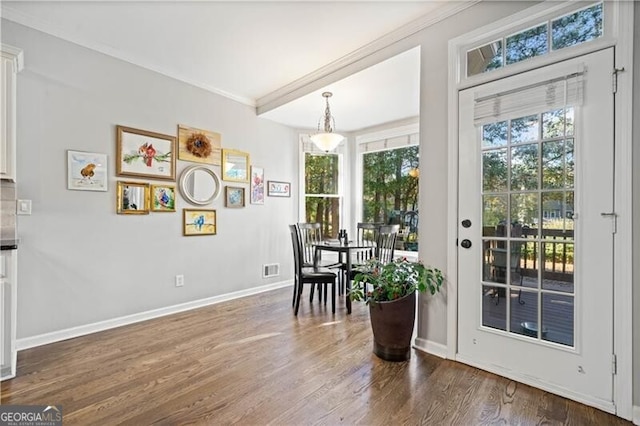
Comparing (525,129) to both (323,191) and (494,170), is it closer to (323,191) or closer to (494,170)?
(494,170)

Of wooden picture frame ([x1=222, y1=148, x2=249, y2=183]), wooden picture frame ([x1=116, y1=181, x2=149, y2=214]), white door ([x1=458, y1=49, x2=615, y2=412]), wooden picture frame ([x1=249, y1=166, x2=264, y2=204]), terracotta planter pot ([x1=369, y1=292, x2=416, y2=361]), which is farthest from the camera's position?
wooden picture frame ([x1=249, y1=166, x2=264, y2=204])

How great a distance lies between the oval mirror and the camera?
368 cm

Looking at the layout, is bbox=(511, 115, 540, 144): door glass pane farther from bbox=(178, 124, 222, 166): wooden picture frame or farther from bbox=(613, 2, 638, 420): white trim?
bbox=(178, 124, 222, 166): wooden picture frame

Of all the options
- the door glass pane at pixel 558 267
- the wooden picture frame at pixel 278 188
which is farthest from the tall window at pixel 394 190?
the door glass pane at pixel 558 267

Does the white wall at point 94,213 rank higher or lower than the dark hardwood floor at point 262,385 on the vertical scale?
higher

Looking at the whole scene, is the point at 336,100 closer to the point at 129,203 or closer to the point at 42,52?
the point at 129,203

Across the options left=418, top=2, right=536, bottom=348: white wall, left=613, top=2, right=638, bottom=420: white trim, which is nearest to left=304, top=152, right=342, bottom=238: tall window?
left=418, top=2, right=536, bottom=348: white wall

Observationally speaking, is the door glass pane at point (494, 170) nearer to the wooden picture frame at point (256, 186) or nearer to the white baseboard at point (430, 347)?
the white baseboard at point (430, 347)

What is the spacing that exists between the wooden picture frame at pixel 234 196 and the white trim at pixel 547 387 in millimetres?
3188

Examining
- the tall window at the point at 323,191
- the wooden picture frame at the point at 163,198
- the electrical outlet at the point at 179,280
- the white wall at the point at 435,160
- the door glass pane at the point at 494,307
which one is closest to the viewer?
the door glass pane at the point at 494,307

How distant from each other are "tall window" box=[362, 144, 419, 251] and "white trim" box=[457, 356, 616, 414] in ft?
8.99

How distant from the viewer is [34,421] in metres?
1.75

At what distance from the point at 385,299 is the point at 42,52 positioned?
368 cm

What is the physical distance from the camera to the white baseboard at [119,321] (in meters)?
2.63
